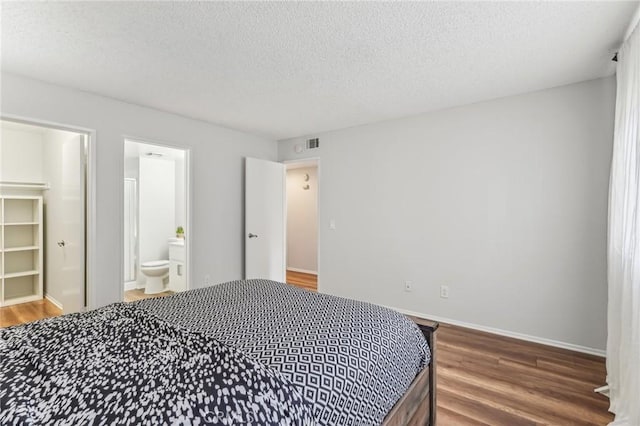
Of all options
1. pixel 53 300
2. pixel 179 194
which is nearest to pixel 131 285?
pixel 53 300

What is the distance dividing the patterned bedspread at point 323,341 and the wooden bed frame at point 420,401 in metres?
0.04

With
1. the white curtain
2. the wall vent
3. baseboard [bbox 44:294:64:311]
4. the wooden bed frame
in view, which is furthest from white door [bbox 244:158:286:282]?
the white curtain

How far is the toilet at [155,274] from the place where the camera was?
178 inches

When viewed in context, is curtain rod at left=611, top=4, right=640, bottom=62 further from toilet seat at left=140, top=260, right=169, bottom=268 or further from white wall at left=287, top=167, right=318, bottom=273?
toilet seat at left=140, top=260, right=169, bottom=268

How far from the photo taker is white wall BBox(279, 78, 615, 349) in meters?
2.70

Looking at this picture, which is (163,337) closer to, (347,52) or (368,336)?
(368,336)

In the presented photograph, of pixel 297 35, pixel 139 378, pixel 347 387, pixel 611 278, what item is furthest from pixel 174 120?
pixel 611 278

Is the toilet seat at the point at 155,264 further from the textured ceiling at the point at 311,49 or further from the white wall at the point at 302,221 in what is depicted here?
the white wall at the point at 302,221

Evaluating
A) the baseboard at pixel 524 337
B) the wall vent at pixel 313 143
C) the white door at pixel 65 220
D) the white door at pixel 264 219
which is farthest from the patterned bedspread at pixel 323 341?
the wall vent at pixel 313 143

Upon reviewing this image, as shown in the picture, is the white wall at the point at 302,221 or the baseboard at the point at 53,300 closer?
the baseboard at the point at 53,300

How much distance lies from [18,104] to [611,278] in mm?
4730

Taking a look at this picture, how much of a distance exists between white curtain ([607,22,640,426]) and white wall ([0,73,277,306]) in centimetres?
381

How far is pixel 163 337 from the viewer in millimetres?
1306

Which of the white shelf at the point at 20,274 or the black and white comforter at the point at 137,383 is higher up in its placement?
the black and white comforter at the point at 137,383
